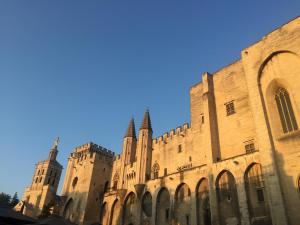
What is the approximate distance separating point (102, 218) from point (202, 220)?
17.0 metres

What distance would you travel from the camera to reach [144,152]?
111ft

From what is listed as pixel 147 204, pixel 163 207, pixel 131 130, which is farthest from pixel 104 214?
pixel 131 130

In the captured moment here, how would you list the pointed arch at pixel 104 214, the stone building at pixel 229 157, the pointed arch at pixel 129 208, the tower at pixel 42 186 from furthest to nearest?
the tower at pixel 42 186 → the pointed arch at pixel 104 214 → the pointed arch at pixel 129 208 → the stone building at pixel 229 157

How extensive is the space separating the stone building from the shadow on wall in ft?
0.24

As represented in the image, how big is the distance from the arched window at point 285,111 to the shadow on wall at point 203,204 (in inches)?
101

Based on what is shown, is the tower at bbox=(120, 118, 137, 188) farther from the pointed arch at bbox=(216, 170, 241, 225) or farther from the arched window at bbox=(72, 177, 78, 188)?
the pointed arch at bbox=(216, 170, 241, 225)

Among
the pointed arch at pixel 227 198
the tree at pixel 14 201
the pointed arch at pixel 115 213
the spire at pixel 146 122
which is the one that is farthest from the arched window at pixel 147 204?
the tree at pixel 14 201

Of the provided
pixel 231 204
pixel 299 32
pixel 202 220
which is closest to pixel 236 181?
pixel 231 204

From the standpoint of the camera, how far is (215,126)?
87.1 ft

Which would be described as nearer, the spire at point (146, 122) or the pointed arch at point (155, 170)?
the pointed arch at point (155, 170)

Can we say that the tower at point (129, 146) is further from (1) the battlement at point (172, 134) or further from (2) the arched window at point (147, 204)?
(2) the arched window at point (147, 204)

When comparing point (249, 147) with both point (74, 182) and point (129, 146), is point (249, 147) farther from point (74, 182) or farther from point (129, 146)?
point (74, 182)

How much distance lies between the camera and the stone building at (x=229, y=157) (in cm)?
1914

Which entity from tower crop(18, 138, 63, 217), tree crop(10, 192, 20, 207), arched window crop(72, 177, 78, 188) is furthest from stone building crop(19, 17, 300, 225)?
tree crop(10, 192, 20, 207)
